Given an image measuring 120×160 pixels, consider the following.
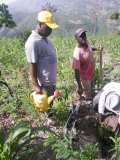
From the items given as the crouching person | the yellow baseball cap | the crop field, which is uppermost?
the yellow baseball cap

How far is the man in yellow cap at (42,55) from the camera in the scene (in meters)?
6.01

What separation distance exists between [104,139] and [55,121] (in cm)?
120

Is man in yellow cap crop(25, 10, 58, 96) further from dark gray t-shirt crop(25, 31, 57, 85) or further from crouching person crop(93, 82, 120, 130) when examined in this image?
crouching person crop(93, 82, 120, 130)

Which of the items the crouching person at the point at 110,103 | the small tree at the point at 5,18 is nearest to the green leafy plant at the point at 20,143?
the crouching person at the point at 110,103

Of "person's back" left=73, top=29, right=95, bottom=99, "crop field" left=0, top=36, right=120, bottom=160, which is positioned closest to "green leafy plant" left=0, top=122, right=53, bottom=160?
"crop field" left=0, top=36, right=120, bottom=160

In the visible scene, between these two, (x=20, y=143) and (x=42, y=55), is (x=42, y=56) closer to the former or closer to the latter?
(x=42, y=55)

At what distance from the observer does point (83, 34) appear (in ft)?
23.1

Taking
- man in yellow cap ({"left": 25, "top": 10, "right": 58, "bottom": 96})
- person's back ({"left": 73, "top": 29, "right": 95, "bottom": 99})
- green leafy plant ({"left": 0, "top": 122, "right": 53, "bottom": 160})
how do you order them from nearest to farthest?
green leafy plant ({"left": 0, "top": 122, "right": 53, "bottom": 160})
man in yellow cap ({"left": 25, "top": 10, "right": 58, "bottom": 96})
person's back ({"left": 73, "top": 29, "right": 95, "bottom": 99})

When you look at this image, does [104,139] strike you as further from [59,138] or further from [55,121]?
[55,121]

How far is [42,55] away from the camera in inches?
246

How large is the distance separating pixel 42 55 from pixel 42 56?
20 millimetres

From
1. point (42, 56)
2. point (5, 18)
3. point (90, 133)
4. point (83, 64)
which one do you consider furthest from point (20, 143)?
point (5, 18)

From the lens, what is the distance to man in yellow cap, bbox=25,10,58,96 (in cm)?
601

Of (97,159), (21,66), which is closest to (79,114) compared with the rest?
(97,159)
